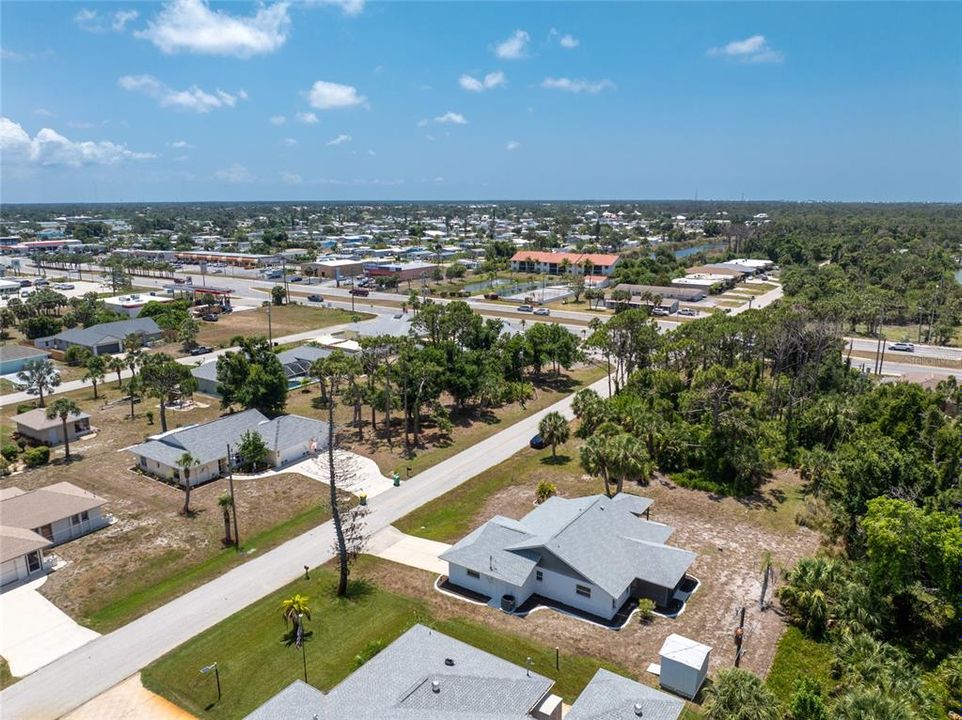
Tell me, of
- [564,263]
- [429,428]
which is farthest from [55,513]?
[564,263]

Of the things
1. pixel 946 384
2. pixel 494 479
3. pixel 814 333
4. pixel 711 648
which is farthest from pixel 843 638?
pixel 814 333

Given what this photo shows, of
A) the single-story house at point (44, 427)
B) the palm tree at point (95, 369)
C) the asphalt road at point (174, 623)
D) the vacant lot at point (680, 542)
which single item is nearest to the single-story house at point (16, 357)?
the palm tree at point (95, 369)

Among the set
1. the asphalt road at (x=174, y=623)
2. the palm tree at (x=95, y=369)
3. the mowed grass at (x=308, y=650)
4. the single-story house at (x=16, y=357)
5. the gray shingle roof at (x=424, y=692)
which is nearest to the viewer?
the gray shingle roof at (x=424, y=692)

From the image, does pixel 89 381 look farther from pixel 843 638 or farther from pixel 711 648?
pixel 843 638

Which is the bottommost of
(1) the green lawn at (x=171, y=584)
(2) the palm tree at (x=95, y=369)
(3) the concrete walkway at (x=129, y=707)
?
(3) the concrete walkway at (x=129, y=707)

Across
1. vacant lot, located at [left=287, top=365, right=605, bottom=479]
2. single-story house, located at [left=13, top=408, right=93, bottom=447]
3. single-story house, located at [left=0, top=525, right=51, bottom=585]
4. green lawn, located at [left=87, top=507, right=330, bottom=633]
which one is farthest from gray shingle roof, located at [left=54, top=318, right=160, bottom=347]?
green lawn, located at [left=87, top=507, right=330, bottom=633]

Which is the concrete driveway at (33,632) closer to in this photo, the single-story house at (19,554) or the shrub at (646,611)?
the single-story house at (19,554)

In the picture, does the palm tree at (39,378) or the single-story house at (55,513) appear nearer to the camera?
the single-story house at (55,513)
